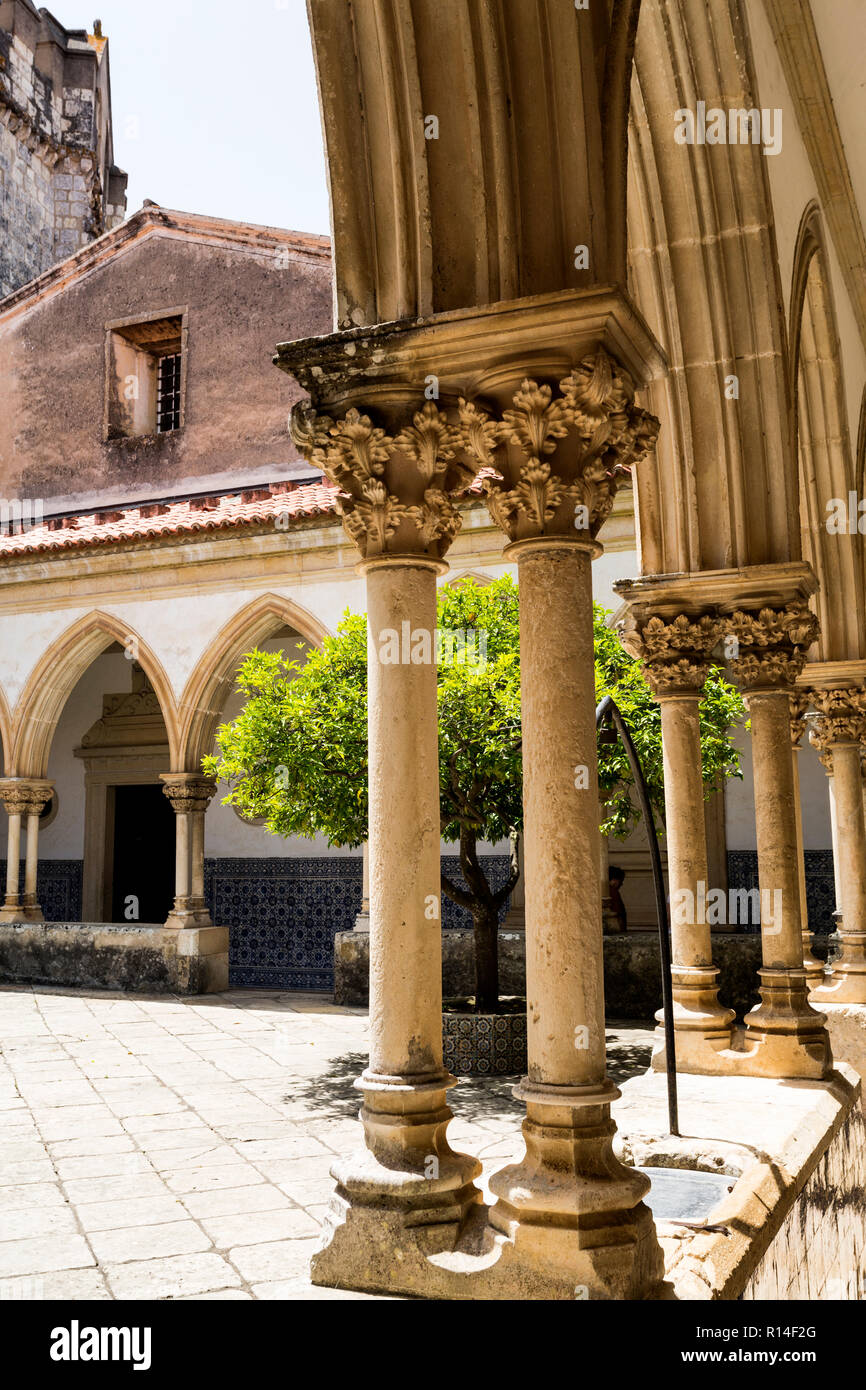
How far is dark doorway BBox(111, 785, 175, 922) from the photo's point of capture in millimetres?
15328

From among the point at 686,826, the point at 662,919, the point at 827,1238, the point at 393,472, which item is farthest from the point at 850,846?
the point at 393,472

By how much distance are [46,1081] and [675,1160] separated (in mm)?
4889

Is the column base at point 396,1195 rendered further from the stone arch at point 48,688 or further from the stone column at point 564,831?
the stone arch at point 48,688

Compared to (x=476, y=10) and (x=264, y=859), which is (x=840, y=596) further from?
(x=264, y=859)

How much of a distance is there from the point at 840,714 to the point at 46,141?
20.0 m

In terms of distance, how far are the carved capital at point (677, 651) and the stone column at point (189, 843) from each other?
774 cm

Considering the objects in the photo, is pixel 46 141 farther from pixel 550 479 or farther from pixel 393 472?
pixel 550 479

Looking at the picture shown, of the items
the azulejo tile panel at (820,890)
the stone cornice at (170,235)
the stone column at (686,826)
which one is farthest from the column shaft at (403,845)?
the stone cornice at (170,235)

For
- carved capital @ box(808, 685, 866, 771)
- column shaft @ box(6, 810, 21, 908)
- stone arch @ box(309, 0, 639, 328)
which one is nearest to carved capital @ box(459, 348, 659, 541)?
stone arch @ box(309, 0, 639, 328)

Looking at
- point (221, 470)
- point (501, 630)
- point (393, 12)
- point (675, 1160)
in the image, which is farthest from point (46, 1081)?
point (221, 470)

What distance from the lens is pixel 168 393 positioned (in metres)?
15.9

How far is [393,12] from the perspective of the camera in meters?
3.10

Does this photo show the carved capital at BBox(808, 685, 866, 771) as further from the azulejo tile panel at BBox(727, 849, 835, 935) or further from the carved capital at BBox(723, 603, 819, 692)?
the azulejo tile panel at BBox(727, 849, 835, 935)
